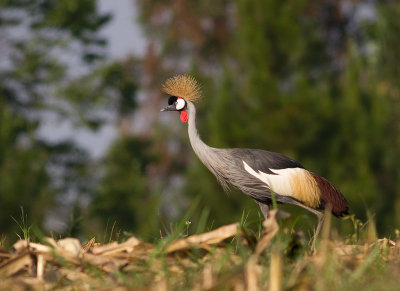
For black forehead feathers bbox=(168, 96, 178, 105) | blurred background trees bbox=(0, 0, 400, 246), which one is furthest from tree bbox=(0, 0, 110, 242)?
black forehead feathers bbox=(168, 96, 178, 105)

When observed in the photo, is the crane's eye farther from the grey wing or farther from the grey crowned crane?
the grey wing

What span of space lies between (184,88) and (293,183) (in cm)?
162

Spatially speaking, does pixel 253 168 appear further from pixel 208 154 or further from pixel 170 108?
pixel 170 108

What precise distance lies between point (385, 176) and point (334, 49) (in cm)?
1048

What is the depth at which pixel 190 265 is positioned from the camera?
440 centimetres

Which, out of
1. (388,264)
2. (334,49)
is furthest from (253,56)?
(388,264)

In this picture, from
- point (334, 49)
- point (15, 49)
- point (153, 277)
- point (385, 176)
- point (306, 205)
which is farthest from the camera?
point (334, 49)

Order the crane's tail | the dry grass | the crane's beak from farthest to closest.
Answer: the crane's beak
the crane's tail
the dry grass

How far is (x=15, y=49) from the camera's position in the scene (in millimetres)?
36875

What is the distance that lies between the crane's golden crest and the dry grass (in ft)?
15.8

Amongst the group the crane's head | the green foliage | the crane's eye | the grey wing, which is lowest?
the green foliage

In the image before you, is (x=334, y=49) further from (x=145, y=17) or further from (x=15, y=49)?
(x=15, y=49)

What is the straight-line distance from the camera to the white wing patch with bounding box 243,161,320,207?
8.96m

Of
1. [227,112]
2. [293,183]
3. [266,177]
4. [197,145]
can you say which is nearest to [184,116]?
[197,145]
